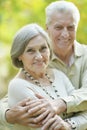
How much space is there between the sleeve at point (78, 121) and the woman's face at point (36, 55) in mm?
304

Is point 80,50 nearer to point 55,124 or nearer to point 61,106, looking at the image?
point 61,106

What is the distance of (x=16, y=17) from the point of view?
5145 mm

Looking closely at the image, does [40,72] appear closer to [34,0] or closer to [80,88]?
[80,88]

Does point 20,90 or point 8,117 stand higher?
point 20,90

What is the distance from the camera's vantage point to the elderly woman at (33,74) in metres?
2.92

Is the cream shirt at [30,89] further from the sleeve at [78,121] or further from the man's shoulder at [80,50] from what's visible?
the man's shoulder at [80,50]

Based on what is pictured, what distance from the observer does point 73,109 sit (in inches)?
119

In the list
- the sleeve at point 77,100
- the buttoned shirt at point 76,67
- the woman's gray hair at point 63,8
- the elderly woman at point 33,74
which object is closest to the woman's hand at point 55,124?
the elderly woman at point 33,74

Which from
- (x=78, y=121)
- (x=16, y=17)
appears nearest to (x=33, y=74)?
(x=78, y=121)

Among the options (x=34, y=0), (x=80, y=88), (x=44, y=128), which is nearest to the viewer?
(x=44, y=128)

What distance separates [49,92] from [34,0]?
86.6 inches

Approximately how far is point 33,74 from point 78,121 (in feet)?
1.11

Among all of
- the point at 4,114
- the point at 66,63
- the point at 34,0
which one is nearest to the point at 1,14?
the point at 34,0

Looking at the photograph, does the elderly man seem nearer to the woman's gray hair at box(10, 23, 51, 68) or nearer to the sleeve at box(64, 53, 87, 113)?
the sleeve at box(64, 53, 87, 113)
